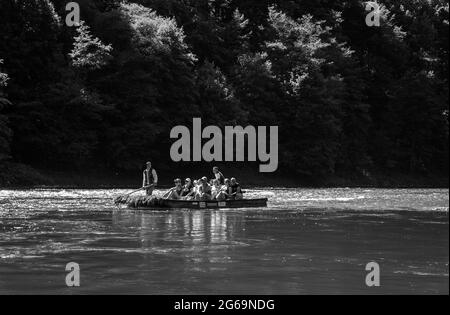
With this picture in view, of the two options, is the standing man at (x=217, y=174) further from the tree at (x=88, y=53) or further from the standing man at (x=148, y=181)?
the tree at (x=88, y=53)

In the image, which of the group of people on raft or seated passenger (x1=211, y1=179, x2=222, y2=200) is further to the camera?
seated passenger (x1=211, y1=179, x2=222, y2=200)

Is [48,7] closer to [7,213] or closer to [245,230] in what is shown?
[7,213]

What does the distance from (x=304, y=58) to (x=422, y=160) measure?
63.5 ft

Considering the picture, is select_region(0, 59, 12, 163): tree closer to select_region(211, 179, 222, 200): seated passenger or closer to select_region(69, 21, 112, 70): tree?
select_region(69, 21, 112, 70): tree

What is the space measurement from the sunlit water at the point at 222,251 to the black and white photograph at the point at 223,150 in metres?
0.09

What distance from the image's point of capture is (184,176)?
227ft

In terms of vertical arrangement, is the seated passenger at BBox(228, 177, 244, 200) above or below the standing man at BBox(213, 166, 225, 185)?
below

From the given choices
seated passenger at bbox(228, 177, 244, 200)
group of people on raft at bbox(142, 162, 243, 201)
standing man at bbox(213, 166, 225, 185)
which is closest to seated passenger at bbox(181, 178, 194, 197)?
group of people on raft at bbox(142, 162, 243, 201)

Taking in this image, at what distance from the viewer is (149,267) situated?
58.6 feet

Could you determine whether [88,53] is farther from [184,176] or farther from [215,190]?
[215,190]

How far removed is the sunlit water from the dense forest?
2924 centimetres

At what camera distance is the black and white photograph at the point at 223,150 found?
17.5 m

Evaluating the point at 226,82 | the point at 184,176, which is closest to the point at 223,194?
the point at 184,176

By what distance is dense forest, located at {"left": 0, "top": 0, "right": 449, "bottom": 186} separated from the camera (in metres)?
63.4
